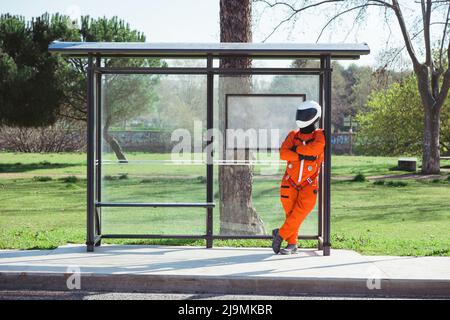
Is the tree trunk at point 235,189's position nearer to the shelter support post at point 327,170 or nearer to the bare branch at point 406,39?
the shelter support post at point 327,170

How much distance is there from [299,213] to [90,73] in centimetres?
305

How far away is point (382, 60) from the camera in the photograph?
2925 centimetres

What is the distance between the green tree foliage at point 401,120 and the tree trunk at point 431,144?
4199 millimetres

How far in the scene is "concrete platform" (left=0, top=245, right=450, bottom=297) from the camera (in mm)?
7242

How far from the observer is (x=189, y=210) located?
9.55m

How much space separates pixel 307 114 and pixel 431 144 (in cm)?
2196

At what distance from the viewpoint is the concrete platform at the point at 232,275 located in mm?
7242

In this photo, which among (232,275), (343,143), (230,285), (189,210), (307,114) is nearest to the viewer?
(230,285)

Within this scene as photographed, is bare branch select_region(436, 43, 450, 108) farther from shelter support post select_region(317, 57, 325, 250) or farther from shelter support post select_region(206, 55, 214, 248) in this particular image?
shelter support post select_region(206, 55, 214, 248)

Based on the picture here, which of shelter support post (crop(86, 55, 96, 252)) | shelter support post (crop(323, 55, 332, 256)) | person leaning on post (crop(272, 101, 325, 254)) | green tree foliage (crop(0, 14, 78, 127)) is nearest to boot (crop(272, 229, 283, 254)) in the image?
person leaning on post (crop(272, 101, 325, 254))

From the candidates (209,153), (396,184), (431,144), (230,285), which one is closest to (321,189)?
(209,153)

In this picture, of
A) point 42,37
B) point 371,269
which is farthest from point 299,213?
point 42,37

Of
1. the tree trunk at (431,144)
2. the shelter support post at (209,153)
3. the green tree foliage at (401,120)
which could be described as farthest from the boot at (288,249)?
the green tree foliage at (401,120)

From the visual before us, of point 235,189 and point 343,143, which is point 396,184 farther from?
point 343,143
